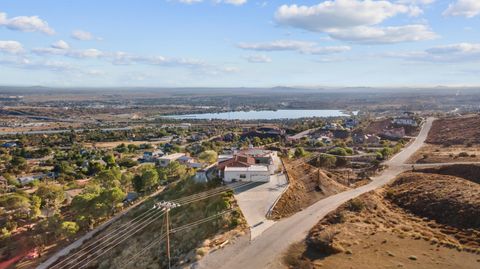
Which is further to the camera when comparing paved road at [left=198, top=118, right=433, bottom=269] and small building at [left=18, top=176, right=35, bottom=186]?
small building at [left=18, top=176, right=35, bottom=186]

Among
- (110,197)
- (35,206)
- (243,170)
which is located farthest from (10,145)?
(243,170)

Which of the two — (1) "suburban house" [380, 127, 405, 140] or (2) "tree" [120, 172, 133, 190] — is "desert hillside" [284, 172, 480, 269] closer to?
(2) "tree" [120, 172, 133, 190]

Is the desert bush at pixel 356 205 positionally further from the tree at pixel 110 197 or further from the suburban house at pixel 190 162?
the suburban house at pixel 190 162

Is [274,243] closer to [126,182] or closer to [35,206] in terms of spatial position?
[35,206]

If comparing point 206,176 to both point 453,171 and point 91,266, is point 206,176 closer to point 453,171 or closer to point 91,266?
point 91,266

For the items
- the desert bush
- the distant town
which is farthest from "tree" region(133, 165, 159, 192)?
the desert bush

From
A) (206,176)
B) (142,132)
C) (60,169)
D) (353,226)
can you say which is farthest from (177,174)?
(142,132)

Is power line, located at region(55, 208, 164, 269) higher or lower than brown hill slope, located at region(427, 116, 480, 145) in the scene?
lower
